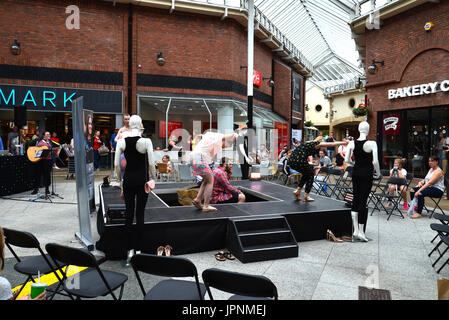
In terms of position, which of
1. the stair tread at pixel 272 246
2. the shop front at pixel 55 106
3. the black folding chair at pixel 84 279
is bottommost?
the stair tread at pixel 272 246

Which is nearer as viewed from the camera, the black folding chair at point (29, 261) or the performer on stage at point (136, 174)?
the black folding chair at point (29, 261)

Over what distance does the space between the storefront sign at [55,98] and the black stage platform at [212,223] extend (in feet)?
30.3

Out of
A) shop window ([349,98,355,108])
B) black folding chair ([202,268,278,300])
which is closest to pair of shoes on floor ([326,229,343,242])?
black folding chair ([202,268,278,300])

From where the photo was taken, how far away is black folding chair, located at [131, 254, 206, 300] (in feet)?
7.89

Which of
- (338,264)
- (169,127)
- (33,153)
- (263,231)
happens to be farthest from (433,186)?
(169,127)

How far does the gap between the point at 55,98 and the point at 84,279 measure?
13.5m

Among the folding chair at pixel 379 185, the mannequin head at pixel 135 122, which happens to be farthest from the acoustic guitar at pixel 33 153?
the folding chair at pixel 379 185

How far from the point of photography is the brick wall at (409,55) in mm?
11914

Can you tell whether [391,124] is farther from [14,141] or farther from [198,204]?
[14,141]

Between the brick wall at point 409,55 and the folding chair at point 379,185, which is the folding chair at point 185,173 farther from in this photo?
the brick wall at point 409,55

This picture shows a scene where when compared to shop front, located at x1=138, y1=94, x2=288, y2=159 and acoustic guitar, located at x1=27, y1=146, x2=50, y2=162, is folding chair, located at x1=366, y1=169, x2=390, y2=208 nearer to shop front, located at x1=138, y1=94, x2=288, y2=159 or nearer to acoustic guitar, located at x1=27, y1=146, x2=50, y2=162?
shop front, located at x1=138, y1=94, x2=288, y2=159

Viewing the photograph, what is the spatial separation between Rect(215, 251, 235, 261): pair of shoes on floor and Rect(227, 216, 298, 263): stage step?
74 mm

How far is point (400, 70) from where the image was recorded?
43.9 feet
